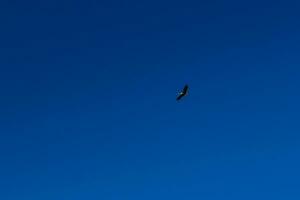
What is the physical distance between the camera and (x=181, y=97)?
5944 centimetres
